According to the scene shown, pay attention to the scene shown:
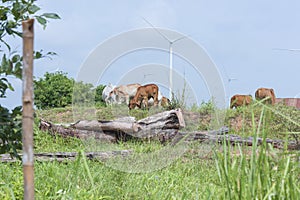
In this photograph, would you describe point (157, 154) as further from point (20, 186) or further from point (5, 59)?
point (5, 59)

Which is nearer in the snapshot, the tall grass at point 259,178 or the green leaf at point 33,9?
the tall grass at point 259,178

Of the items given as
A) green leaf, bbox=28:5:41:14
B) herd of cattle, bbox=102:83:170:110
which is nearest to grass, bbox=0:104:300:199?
green leaf, bbox=28:5:41:14

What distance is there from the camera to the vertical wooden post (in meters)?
0.77

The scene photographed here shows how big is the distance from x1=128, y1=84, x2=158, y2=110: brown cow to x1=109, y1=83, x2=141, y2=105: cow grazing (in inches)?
7.9

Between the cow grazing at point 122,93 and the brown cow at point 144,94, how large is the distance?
200mm

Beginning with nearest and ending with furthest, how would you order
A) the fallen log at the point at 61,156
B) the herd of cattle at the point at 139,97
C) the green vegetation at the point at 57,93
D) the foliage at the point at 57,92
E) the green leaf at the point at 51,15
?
→ the green leaf at the point at 51,15, the fallen log at the point at 61,156, the herd of cattle at the point at 139,97, the green vegetation at the point at 57,93, the foliage at the point at 57,92

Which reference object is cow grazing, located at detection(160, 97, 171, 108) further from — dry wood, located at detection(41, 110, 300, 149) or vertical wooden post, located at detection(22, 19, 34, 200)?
vertical wooden post, located at detection(22, 19, 34, 200)

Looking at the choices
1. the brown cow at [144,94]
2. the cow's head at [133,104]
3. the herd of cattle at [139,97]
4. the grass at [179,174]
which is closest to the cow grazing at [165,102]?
the herd of cattle at [139,97]

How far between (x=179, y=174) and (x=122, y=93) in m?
6.31

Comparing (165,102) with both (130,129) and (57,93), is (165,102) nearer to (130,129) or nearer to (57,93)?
(130,129)

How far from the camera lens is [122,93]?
10.2m

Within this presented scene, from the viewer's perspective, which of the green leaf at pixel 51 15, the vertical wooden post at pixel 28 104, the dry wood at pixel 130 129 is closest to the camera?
the vertical wooden post at pixel 28 104

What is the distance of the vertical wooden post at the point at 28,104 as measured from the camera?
2.52 ft

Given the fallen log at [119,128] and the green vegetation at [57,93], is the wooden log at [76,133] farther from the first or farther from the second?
the green vegetation at [57,93]
